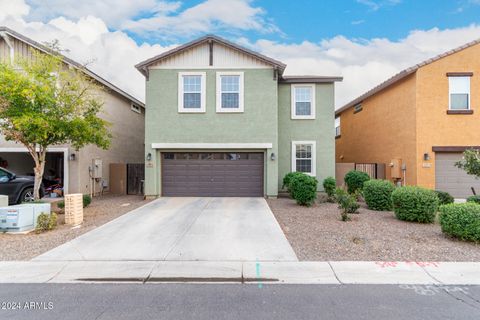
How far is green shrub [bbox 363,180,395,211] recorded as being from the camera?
1066 centimetres

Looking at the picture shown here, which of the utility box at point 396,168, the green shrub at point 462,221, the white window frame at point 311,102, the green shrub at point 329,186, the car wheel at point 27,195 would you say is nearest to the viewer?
the green shrub at point 462,221

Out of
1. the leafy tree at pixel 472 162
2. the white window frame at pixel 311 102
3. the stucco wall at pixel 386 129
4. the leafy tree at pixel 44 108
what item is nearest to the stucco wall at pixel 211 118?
the white window frame at pixel 311 102

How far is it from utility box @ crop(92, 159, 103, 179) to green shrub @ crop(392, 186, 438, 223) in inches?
555

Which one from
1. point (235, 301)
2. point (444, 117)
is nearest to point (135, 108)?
point (235, 301)

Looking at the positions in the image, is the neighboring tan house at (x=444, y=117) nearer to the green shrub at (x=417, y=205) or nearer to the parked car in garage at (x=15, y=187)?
the green shrub at (x=417, y=205)

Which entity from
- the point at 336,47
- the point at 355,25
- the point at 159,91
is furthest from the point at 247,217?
the point at 336,47

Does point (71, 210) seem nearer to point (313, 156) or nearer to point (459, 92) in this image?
point (313, 156)

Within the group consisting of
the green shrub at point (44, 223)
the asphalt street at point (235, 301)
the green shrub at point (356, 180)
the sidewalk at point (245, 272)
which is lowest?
the asphalt street at point (235, 301)

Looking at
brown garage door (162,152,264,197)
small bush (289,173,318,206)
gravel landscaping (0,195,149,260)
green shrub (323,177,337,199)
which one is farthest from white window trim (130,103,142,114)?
green shrub (323,177,337,199)

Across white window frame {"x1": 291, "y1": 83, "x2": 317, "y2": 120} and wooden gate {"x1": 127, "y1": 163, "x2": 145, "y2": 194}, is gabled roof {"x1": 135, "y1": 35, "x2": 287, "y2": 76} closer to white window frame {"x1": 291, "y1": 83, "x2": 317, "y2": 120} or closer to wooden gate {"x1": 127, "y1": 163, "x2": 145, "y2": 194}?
white window frame {"x1": 291, "y1": 83, "x2": 317, "y2": 120}

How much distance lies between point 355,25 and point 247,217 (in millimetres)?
13456

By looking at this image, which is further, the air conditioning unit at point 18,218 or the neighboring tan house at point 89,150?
the neighboring tan house at point 89,150

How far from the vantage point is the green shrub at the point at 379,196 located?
10.7 metres

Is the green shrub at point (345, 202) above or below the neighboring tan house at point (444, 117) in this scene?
below
